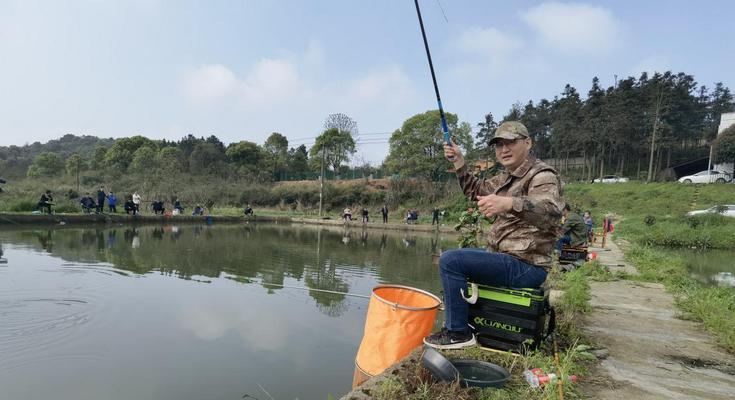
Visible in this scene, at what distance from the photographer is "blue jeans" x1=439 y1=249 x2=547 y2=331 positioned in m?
2.38

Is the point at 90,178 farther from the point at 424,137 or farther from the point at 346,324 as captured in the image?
the point at 346,324

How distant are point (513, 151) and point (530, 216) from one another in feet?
1.75

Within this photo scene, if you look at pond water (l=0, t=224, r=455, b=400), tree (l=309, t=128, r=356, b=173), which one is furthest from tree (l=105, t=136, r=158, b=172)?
pond water (l=0, t=224, r=455, b=400)

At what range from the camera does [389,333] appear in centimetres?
275

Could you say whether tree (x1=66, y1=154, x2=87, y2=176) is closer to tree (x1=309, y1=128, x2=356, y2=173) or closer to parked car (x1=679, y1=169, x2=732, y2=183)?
tree (x1=309, y1=128, x2=356, y2=173)

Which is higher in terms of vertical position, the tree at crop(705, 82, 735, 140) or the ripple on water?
the tree at crop(705, 82, 735, 140)

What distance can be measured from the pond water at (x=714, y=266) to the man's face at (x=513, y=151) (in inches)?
325

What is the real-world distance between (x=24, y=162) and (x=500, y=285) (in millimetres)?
65069

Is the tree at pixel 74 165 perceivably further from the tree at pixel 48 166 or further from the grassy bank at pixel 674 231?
the grassy bank at pixel 674 231

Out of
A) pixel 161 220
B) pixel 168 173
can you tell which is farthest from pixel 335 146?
pixel 161 220

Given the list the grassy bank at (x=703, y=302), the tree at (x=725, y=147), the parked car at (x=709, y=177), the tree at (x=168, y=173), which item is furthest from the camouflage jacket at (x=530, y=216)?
the tree at (x=725, y=147)

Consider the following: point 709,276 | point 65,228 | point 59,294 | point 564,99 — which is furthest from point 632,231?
point 564,99

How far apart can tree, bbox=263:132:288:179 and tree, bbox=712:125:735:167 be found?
44.2 metres

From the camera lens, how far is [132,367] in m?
3.75
